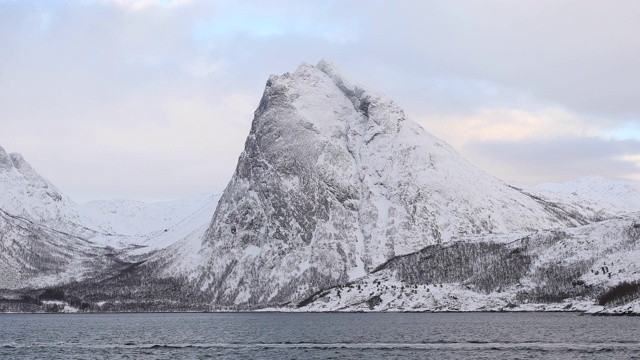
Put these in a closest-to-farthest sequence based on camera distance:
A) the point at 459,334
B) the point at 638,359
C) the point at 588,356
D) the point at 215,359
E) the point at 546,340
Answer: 1. the point at 638,359
2. the point at 588,356
3. the point at 215,359
4. the point at 546,340
5. the point at 459,334

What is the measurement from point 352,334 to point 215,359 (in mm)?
60801

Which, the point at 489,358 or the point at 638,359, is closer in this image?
the point at 638,359

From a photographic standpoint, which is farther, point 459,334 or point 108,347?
point 459,334

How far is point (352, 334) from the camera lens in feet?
622

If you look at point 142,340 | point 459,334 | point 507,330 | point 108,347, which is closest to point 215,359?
point 108,347

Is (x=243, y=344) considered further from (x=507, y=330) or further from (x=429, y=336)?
(x=507, y=330)

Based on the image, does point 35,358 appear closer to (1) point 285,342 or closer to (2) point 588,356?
(1) point 285,342

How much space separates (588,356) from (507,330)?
62.7m

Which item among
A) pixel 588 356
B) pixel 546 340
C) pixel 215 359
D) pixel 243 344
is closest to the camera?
pixel 588 356

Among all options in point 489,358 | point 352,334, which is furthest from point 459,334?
point 489,358

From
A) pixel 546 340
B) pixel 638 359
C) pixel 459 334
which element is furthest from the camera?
pixel 459 334

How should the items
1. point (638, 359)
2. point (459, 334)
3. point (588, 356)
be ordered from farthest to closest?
point (459, 334), point (588, 356), point (638, 359)

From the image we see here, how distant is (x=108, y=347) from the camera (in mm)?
161750

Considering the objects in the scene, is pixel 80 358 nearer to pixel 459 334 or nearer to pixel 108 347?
pixel 108 347
